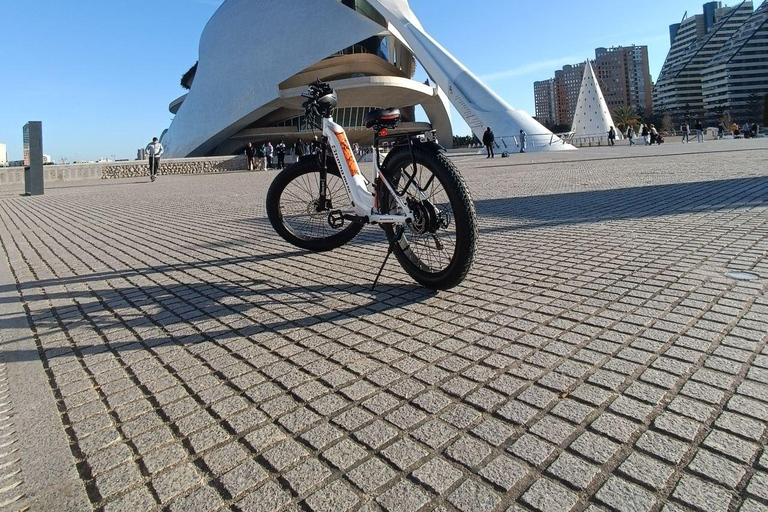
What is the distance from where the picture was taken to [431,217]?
3029 mm

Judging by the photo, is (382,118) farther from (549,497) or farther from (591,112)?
(591,112)

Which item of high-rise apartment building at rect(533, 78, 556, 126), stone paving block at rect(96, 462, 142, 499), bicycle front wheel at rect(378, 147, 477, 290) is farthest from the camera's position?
high-rise apartment building at rect(533, 78, 556, 126)

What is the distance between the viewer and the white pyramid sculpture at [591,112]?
45.4 meters

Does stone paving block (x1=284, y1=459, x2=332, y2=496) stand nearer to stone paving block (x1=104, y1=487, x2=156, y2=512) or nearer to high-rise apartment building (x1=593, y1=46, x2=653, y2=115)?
stone paving block (x1=104, y1=487, x2=156, y2=512)

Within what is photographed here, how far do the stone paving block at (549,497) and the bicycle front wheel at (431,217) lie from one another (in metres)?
1.66

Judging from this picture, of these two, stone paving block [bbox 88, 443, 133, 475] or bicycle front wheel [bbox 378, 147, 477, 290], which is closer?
stone paving block [bbox 88, 443, 133, 475]

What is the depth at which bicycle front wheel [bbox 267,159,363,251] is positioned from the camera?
14.4ft

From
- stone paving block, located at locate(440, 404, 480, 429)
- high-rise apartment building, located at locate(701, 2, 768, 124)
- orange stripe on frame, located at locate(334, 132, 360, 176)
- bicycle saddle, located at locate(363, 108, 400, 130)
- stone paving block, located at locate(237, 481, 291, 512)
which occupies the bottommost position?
stone paving block, located at locate(237, 481, 291, 512)

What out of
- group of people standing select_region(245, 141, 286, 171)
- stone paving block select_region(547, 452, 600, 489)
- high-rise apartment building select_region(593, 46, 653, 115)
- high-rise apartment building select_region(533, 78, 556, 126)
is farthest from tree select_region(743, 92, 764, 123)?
stone paving block select_region(547, 452, 600, 489)

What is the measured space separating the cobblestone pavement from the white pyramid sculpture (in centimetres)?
4608

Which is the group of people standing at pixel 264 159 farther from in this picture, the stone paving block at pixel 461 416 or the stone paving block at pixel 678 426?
the stone paving block at pixel 678 426

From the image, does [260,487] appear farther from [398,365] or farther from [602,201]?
[602,201]

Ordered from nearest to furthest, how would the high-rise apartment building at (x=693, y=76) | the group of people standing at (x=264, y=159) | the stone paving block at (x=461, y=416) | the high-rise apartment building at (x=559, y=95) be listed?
the stone paving block at (x=461, y=416)
the group of people standing at (x=264, y=159)
the high-rise apartment building at (x=693, y=76)
the high-rise apartment building at (x=559, y=95)

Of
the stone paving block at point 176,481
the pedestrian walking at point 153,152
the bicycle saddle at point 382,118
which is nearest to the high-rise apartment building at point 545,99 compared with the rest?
the pedestrian walking at point 153,152
